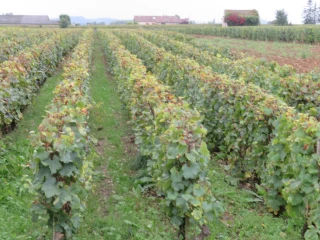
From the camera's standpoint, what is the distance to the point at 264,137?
20.7 feet

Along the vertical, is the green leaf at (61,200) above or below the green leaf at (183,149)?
below

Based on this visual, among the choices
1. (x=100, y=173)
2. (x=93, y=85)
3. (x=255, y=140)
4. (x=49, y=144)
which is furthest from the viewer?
(x=93, y=85)

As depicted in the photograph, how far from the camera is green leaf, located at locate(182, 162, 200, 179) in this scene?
454 centimetres

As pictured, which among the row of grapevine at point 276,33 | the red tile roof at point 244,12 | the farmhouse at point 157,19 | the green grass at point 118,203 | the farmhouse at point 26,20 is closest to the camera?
the green grass at point 118,203

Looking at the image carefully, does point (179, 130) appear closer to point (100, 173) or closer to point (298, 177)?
point (298, 177)

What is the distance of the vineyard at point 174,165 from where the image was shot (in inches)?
179

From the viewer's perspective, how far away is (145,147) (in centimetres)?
679

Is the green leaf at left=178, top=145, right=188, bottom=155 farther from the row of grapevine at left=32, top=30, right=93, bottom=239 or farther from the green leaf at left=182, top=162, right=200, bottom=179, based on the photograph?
the row of grapevine at left=32, top=30, right=93, bottom=239

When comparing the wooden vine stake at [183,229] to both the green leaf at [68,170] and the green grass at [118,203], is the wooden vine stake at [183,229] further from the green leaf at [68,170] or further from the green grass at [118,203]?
the green leaf at [68,170]

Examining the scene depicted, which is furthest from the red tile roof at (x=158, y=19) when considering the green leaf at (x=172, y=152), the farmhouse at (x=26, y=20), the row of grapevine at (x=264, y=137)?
the green leaf at (x=172, y=152)

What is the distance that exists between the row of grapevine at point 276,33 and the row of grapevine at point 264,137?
114 feet

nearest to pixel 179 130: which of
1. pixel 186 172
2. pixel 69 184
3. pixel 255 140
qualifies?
pixel 186 172

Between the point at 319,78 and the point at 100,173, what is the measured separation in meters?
4.45

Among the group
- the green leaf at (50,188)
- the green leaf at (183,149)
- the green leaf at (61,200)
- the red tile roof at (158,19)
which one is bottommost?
the green leaf at (61,200)
